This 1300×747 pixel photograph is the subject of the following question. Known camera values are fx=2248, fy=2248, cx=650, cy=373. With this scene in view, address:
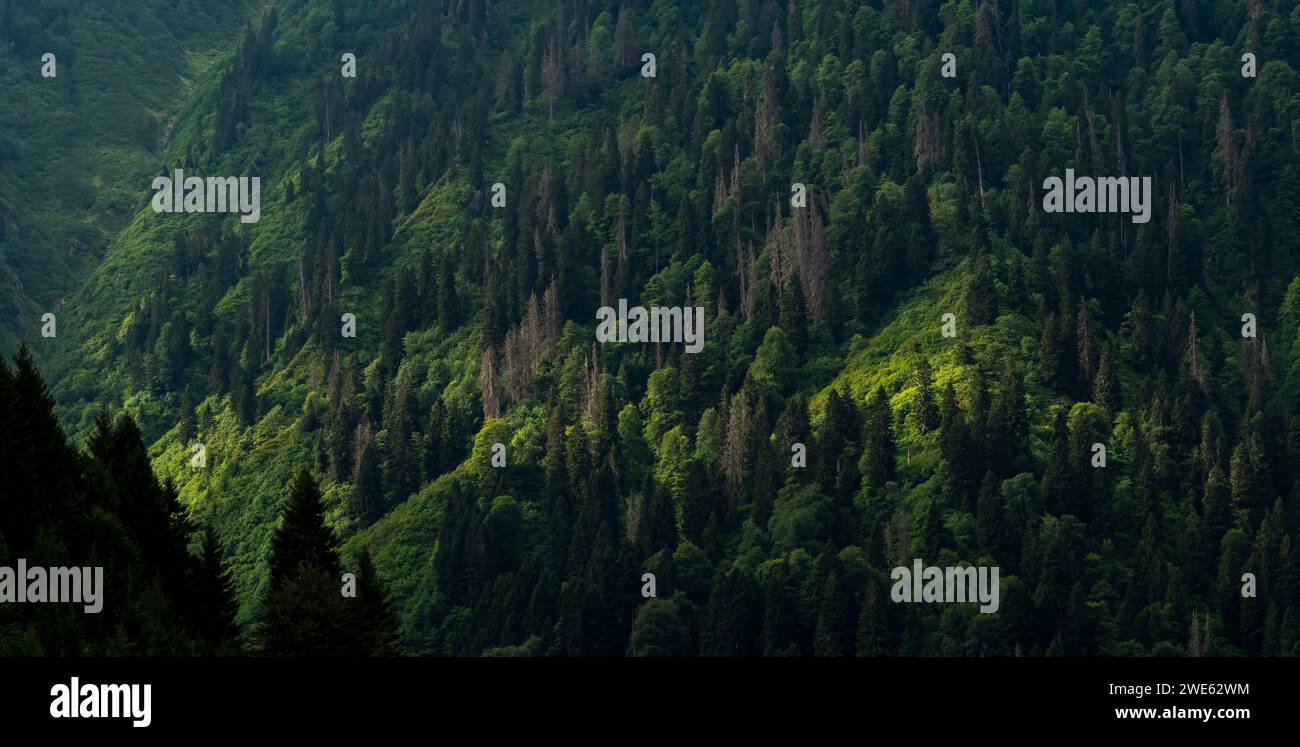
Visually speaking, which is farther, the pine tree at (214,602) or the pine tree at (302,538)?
the pine tree at (214,602)

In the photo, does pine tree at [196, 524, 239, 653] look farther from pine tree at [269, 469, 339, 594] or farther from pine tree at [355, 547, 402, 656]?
pine tree at [355, 547, 402, 656]

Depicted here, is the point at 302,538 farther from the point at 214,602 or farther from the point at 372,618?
the point at 372,618

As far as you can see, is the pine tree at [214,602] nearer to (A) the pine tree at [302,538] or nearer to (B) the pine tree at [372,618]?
(A) the pine tree at [302,538]

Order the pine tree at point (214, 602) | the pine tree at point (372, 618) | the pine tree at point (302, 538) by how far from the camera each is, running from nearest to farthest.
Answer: the pine tree at point (372, 618) < the pine tree at point (302, 538) < the pine tree at point (214, 602)

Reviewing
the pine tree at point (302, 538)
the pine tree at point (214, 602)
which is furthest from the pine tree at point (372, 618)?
the pine tree at point (214, 602)

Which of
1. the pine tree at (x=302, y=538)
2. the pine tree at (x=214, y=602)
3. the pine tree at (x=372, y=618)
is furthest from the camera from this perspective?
the pine tree at (x=214, y=602)

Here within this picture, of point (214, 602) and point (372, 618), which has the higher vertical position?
point (214, 602)

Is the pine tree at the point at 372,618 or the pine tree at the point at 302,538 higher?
the pine tree at the point at 302,538

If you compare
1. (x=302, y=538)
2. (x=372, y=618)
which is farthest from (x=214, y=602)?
(x=372, y=618)

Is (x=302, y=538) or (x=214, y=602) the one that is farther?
(x=214, y=602)

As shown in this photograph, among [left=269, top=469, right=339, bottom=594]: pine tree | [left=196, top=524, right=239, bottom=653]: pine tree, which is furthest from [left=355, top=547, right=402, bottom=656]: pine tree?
[left=196, top=524, right=239, bottom=653]: pine tree

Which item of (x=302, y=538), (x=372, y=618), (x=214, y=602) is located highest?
(x=302, y=538)
